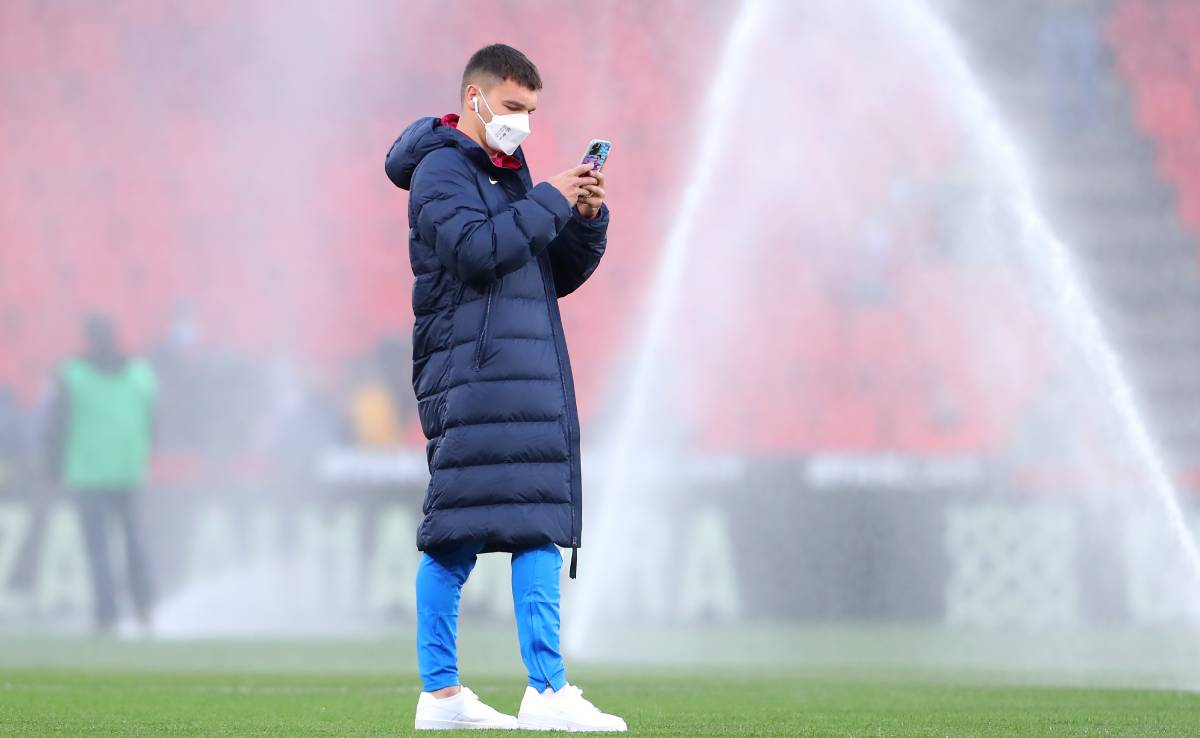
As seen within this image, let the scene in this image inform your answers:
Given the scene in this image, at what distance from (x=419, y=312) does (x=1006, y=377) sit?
26.6 ft

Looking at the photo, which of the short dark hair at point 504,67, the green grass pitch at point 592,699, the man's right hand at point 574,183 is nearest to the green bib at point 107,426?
the green grass pitch at point 592,699

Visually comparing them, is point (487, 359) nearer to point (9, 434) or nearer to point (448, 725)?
point (448, 725)

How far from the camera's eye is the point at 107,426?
1043 centimetres

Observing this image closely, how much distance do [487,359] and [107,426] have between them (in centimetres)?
694

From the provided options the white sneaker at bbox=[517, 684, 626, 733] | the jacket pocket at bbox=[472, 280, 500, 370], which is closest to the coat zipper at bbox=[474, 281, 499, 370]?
the jacket pocket at bbox=[472, 280, 500, 370]

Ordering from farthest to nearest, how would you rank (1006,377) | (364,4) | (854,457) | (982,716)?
(364,4) → (1006,377) → (854,457) → (982,716)

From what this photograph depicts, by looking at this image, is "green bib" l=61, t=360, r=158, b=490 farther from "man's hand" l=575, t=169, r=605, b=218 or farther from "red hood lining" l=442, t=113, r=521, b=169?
"man's hand" l=575, t=169, r=605, b=218

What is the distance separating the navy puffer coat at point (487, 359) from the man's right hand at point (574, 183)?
0.02 meters

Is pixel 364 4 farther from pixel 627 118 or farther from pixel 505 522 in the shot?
pixel 505 522

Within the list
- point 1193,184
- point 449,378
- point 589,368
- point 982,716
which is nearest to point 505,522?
point 449,378

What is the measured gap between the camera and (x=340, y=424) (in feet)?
36.7

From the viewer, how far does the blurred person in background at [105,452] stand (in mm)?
9992

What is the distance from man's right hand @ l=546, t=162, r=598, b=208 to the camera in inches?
156

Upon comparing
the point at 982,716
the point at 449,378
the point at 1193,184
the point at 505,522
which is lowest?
the point at 982,716
